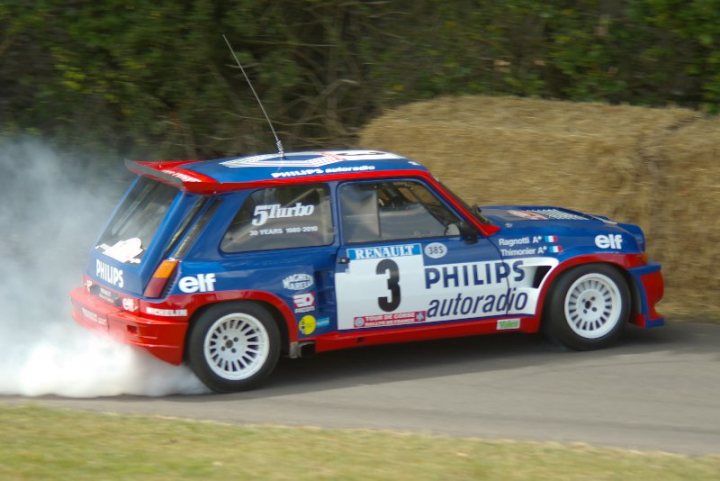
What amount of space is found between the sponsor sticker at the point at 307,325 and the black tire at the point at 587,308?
6.19 feet

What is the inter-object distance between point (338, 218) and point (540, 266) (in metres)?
1.63

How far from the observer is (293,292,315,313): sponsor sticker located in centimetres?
804

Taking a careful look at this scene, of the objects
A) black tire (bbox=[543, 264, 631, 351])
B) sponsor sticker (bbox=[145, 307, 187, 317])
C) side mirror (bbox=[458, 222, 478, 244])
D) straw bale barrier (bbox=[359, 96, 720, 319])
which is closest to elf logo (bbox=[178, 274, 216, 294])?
sponsor sticker (bbox=[145, 307, 187, 317])

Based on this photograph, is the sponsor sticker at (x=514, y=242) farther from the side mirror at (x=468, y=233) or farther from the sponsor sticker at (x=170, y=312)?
the sponsor sticker at (x=170, y=312)

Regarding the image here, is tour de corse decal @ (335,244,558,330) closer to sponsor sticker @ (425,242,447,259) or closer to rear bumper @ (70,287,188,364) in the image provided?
sponsor sticker @ (425,242,447,259)

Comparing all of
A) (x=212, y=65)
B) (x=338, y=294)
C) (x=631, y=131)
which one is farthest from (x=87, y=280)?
(x=212, y=65)

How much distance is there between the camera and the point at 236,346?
26.1 ft

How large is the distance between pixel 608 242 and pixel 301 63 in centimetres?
741

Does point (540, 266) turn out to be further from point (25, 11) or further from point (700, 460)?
point (25, 11)

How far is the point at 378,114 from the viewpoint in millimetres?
14734

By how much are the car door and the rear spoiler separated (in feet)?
3.21

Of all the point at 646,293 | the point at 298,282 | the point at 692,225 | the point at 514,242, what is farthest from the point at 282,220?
the point at 692,225

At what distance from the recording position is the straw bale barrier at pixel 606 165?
10312mm

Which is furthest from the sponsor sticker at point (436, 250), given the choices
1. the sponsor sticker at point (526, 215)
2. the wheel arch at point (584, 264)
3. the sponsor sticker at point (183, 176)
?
the sponsor sticker at point (183, 176)
